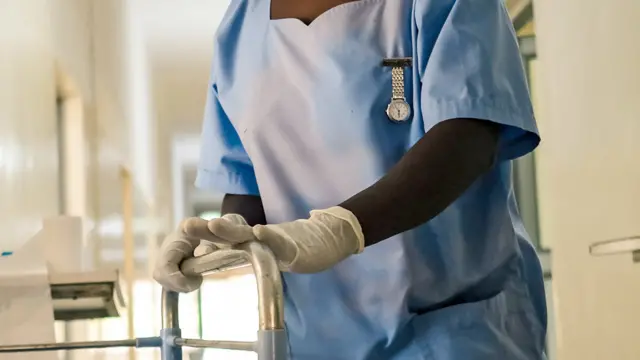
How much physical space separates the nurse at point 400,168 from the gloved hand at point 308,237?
1 centimetres

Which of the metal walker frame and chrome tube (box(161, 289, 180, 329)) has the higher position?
the metal walker frame

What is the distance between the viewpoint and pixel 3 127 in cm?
142

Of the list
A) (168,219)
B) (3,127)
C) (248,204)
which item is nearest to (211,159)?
(248,204)

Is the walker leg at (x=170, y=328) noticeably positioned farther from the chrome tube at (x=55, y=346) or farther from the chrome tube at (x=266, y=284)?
the chrome tube at (x=266, y=284)

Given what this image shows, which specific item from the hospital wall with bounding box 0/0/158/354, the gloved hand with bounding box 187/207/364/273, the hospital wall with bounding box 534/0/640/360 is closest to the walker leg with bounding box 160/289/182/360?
the gloved hand with bounding box 187/207/364/273

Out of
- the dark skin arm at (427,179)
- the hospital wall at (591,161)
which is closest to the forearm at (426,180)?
the dark skin arm at (427,179)

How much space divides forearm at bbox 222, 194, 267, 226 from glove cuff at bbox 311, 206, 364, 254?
0.32 metres

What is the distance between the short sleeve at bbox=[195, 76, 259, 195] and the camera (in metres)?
0.99

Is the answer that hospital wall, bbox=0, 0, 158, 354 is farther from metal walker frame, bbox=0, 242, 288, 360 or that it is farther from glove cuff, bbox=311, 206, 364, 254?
glove cuff, bbox=311, 206, 364, 254

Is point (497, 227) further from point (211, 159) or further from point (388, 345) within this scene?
point (211, 159)

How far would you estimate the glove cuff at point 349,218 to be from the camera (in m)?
0.65

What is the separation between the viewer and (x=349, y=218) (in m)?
0.65

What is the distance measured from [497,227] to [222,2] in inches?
118

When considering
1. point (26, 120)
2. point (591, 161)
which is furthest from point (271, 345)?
point (26, 120)
